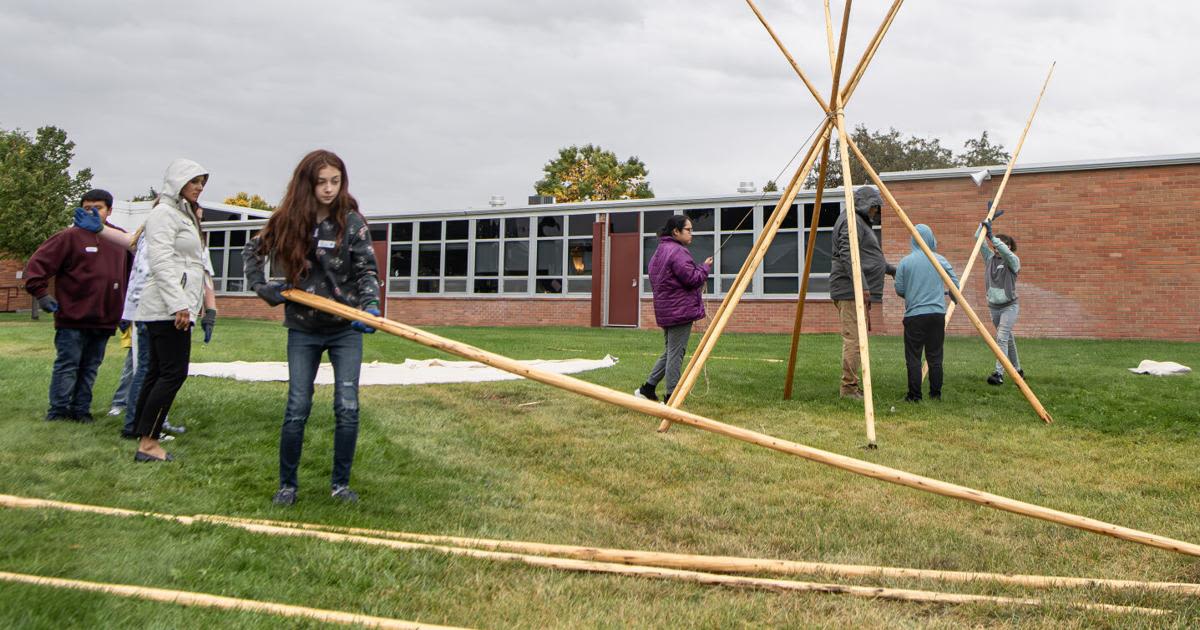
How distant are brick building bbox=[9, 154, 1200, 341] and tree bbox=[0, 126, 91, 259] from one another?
758cm

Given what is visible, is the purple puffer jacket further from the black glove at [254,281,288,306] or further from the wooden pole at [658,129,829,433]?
the black glove at [254,281,288,306]

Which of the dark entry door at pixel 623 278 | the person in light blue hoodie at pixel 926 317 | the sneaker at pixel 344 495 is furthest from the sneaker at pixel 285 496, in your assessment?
the dark entry door at pixel 623 278

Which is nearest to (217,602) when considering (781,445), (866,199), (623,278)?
(781,445)

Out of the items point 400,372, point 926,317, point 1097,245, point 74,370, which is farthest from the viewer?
point 1097,245

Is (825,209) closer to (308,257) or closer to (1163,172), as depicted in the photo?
(1163,172)

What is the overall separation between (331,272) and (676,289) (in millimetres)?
4107

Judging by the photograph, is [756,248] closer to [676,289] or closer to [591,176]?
[676,289]

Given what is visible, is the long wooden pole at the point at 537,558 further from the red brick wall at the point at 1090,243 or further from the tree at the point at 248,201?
the tree at the point at 248,201

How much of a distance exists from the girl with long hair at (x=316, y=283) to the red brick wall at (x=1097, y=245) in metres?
16.9

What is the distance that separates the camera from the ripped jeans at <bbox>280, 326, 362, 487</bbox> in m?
4.30

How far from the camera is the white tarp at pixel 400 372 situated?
900cm

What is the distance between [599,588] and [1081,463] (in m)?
4.18

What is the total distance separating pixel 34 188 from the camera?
100.0 feet

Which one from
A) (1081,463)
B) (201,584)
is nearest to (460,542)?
(201,584)
